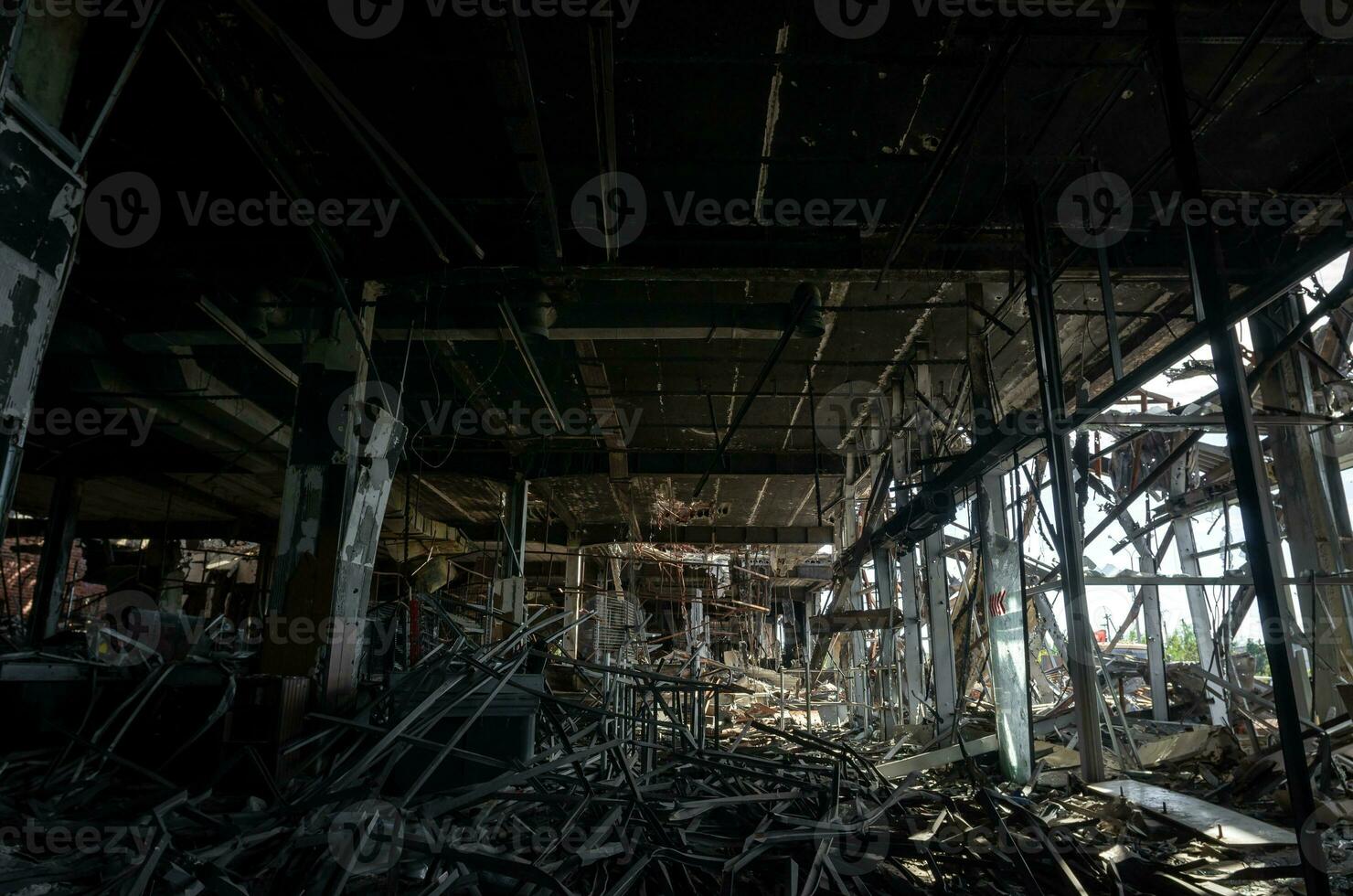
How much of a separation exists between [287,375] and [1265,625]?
9972mm

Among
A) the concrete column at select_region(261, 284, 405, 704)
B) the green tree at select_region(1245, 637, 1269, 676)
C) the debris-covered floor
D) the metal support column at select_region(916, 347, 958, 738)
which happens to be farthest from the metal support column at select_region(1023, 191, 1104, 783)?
the green tree at select_region(1245, 637, 1269, 676)

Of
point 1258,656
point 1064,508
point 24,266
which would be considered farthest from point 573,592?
point 1258,656

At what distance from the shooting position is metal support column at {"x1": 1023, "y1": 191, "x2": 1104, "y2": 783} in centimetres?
591

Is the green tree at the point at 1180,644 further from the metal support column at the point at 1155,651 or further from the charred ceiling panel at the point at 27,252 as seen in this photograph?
the charred ceiling panel at the point at 27,252

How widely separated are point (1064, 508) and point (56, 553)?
52.6 feet

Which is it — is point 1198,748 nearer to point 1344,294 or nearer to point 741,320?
point 1344,294

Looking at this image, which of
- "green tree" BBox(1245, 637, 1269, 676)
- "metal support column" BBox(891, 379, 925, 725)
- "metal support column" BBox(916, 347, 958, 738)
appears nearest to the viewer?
"metal support column" BBox(916, 347, 958, 738)

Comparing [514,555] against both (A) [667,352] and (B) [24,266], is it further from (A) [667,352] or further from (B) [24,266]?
(B) [24,266]

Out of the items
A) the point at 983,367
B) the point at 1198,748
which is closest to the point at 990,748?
the point at 1198,748

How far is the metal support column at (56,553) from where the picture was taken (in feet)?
42.2

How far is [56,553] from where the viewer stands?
42.8 ft

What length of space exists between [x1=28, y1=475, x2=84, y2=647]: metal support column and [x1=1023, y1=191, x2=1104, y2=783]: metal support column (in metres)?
15.7

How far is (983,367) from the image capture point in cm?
797

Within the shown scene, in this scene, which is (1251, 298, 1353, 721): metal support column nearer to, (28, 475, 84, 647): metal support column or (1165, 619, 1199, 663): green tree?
(28, 475, 84, 647): metal support column
